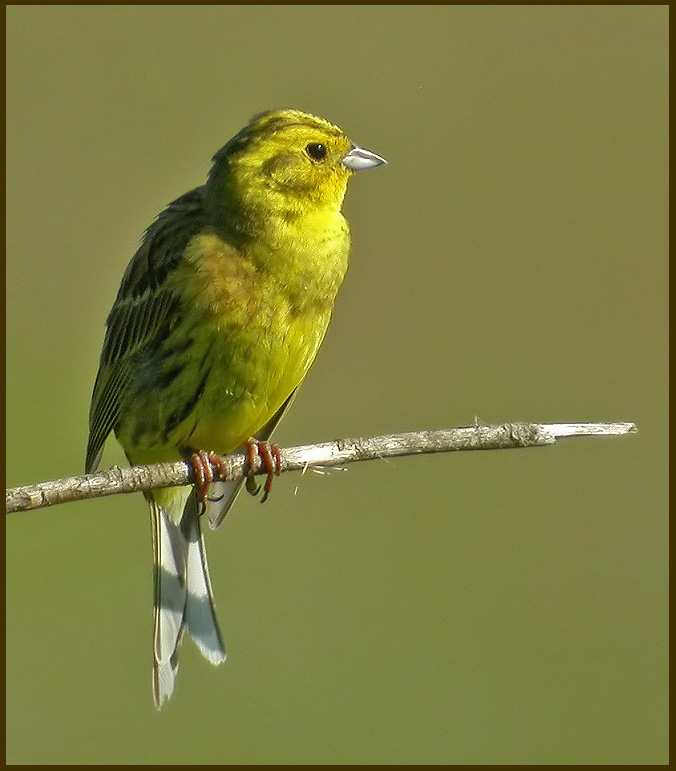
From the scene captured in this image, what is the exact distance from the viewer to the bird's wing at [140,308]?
4.84 m

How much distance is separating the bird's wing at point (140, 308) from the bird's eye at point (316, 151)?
1.51 feet

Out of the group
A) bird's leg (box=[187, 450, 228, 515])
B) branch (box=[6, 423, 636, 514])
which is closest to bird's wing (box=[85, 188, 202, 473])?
bird's leg (box=[187, 450, 228, 515])

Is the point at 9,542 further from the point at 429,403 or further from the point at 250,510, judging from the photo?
the point at 429,403

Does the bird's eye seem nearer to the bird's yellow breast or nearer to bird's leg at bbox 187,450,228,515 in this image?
the bird's yellow breast

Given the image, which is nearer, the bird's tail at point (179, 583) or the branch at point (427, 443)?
the branch at point (427, 443)

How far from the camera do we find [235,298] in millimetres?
4617

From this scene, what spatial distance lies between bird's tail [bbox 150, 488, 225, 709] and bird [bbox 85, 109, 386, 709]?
1.26 feet

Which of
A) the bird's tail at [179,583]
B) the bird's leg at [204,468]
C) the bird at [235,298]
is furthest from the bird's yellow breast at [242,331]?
the bird's tail at [179,583]

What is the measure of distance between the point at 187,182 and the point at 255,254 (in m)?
1.42

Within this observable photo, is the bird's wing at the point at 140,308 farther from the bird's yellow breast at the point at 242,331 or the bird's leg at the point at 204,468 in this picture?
the bird's leg at the point at 204,468

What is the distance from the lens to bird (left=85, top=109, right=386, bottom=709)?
4625 millimetres

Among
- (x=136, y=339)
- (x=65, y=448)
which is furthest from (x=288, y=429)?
(x=136, y=339)

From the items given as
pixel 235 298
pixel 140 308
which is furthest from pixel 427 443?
pixel 140 308

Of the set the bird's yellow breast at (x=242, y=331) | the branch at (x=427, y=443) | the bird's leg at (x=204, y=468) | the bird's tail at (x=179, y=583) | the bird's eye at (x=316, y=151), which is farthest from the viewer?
the bird's tail at (x=179, y=583)
